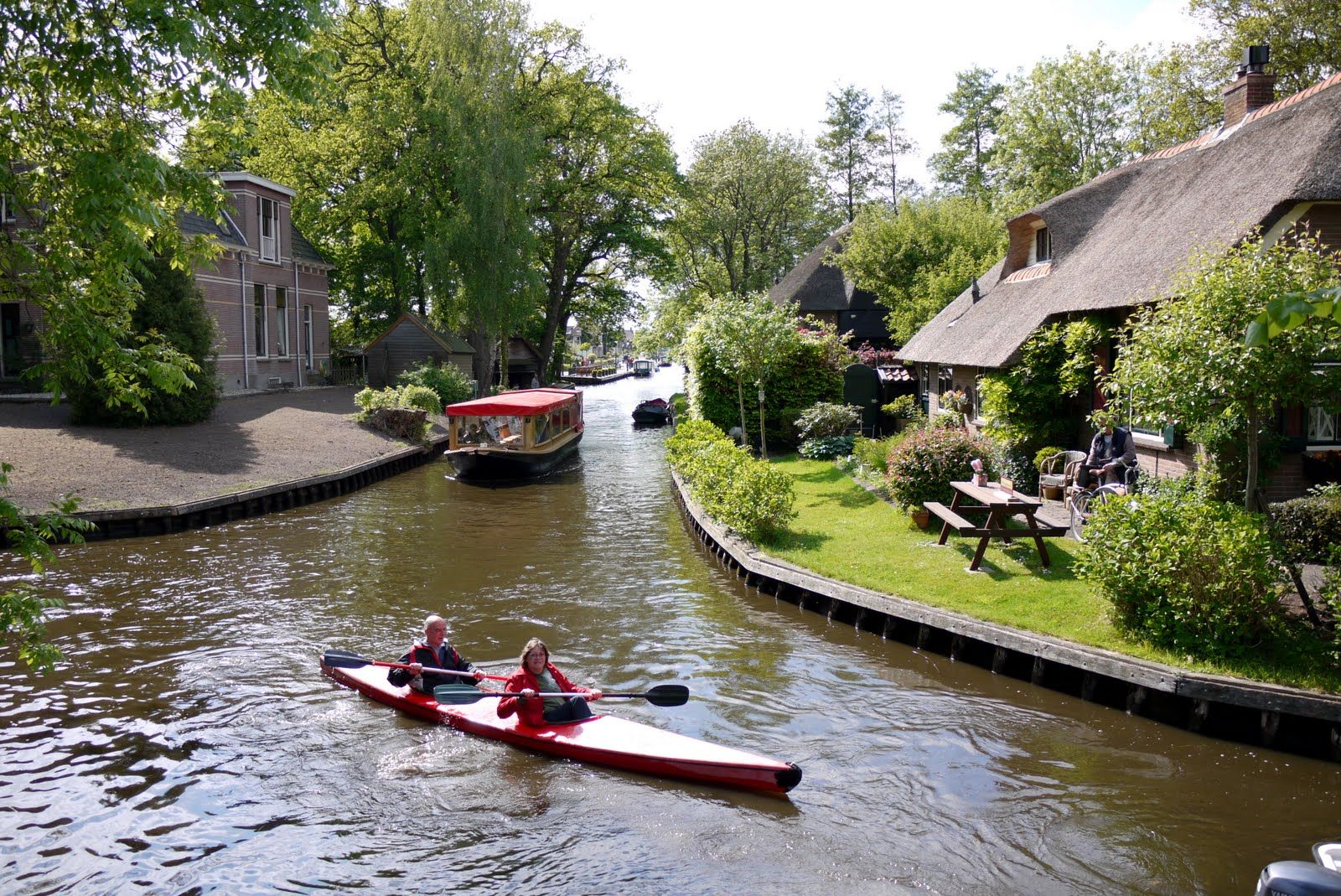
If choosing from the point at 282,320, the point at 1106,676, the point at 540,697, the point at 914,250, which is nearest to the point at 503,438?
the point at 282,320

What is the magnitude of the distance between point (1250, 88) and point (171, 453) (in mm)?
26249

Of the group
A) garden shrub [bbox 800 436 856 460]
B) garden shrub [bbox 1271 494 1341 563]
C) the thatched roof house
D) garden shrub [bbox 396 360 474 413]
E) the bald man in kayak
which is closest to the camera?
the bald man in kayak

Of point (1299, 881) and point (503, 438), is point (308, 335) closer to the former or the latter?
point (503, 438)

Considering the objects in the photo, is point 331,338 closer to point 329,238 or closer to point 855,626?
point 329,238

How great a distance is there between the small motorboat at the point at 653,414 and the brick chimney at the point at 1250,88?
108 ft

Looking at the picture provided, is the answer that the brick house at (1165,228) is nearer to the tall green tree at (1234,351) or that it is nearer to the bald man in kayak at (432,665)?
the tall green tree at (1234,351)

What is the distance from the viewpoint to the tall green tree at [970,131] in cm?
6294

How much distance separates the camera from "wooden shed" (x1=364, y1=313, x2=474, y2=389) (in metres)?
47.2

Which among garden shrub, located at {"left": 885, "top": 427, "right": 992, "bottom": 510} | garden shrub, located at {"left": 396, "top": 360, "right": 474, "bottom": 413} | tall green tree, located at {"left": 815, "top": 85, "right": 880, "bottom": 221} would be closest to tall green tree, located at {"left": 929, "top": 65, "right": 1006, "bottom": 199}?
tall green tree, located at {"left": 815, "top": 85, "right": 880, "bottom": 221}

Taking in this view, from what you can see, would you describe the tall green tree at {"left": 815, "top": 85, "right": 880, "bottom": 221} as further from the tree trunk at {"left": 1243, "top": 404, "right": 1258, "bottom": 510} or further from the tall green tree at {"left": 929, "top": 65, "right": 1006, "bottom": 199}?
the tree trunk at {"left": 1243, "top": 404, "right": 1258, "bottom": 510}

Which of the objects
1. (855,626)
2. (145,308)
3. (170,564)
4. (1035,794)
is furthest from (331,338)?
(1035,794)

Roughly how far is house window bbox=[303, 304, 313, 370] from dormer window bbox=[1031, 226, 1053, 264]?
3360cm

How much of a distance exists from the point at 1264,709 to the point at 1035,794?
267cm

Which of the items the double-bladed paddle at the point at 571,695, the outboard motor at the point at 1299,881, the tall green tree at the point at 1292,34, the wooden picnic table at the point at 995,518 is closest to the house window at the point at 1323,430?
the wooden picnic table at the point at 995,518
